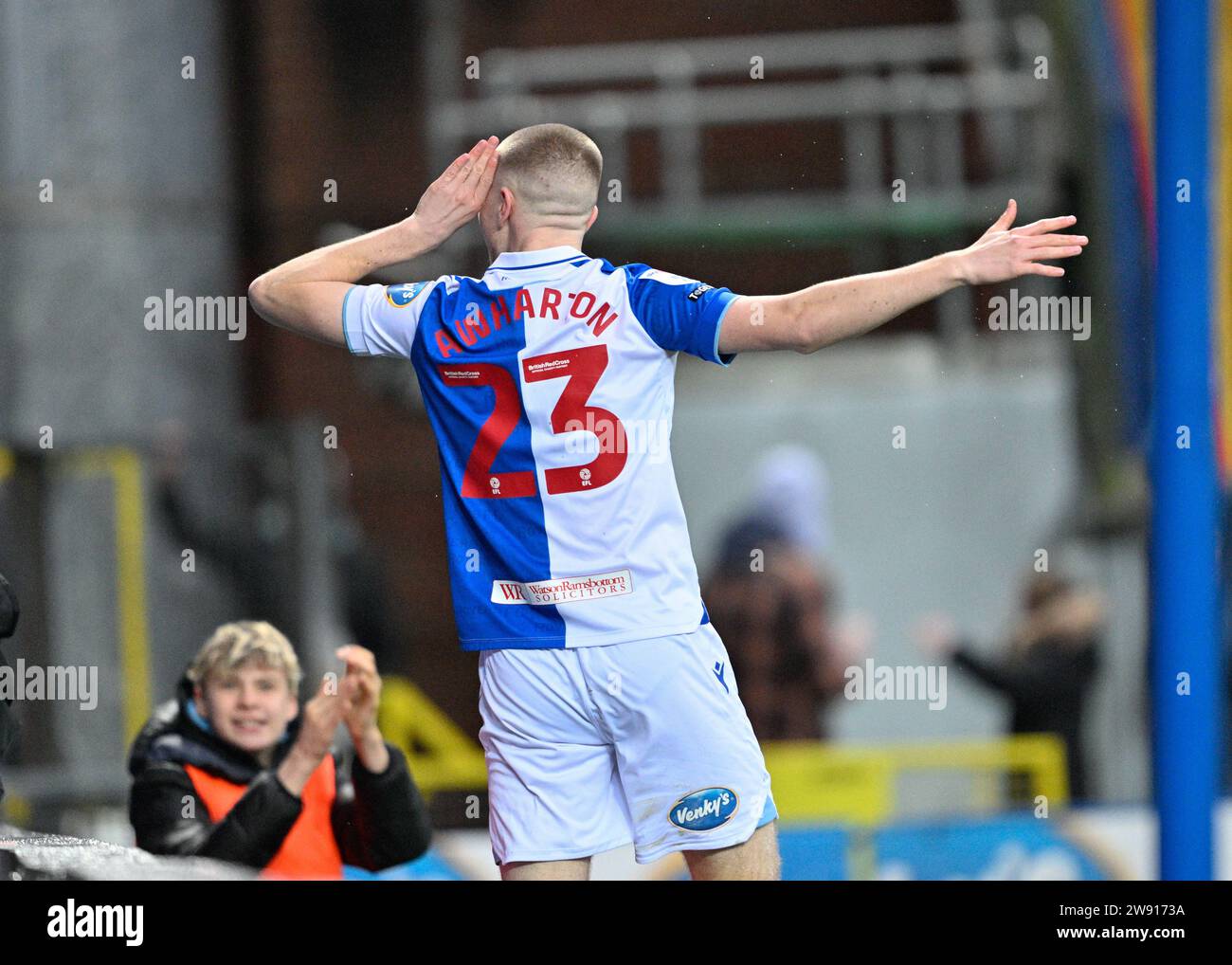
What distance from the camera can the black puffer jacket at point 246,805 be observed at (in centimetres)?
418

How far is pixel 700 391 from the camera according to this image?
1111 centimetres

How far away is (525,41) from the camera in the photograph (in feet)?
43.3

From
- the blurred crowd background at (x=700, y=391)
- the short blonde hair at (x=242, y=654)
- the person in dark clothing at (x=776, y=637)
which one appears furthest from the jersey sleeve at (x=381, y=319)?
the person in dark clothing at (x=776, y=637)

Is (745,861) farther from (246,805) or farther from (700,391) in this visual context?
(700,391)

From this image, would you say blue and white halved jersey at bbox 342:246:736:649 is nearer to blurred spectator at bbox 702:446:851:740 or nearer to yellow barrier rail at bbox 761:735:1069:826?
blurred spectator at bbox 702:446:851:740

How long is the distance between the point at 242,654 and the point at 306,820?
43 cm

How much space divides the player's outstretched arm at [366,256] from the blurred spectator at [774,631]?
3.23 metres

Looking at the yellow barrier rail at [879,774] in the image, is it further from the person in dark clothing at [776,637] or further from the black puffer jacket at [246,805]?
the black puffer jacket at [246,805]

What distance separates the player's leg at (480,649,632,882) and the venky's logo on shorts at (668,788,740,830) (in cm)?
15

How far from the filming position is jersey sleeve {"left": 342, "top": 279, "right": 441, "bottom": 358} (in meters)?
3.81

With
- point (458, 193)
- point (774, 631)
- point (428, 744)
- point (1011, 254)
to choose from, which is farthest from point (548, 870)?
point (428, 744)
